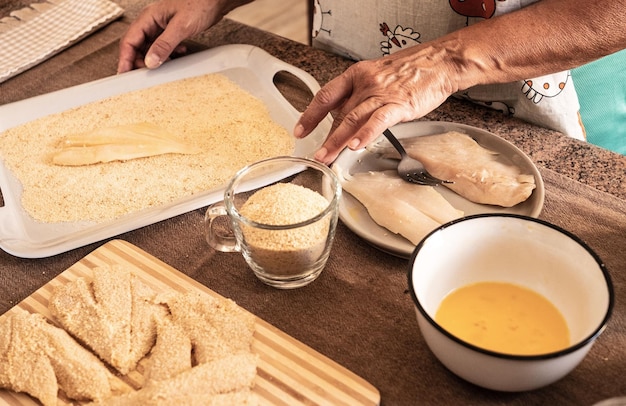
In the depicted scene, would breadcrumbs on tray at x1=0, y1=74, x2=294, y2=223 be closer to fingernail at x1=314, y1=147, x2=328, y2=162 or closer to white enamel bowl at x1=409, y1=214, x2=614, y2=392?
fingernail at x1=314, y1=147, x2=328, y2=162

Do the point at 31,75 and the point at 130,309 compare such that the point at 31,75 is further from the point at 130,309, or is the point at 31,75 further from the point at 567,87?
the point at 567,87

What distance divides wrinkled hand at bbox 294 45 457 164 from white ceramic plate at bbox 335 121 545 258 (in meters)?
0.07

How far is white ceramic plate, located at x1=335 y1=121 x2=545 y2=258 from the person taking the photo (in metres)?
1.08

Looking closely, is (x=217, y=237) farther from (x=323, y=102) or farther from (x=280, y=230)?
(x=323, y=102)

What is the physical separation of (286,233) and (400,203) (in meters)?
0.24

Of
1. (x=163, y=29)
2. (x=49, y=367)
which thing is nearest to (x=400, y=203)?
(x=49, y=367)

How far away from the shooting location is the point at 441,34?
4.80ft

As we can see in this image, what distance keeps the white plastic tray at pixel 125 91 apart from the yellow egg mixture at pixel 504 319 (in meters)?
0.51

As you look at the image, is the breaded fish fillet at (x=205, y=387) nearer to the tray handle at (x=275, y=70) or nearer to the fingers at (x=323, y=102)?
the fingers at (x=323, y=102)

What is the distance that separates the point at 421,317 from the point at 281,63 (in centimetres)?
91

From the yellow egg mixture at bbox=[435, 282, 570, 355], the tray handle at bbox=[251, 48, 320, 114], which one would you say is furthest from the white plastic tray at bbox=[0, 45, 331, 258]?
the yellow egg mixture at bbox=[435, 282, 570, 355]

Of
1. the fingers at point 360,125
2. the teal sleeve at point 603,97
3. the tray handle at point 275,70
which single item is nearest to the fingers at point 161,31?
the tray handle at point 275,70

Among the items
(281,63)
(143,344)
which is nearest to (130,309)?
(143,344)

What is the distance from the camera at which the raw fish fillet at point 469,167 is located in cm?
114
